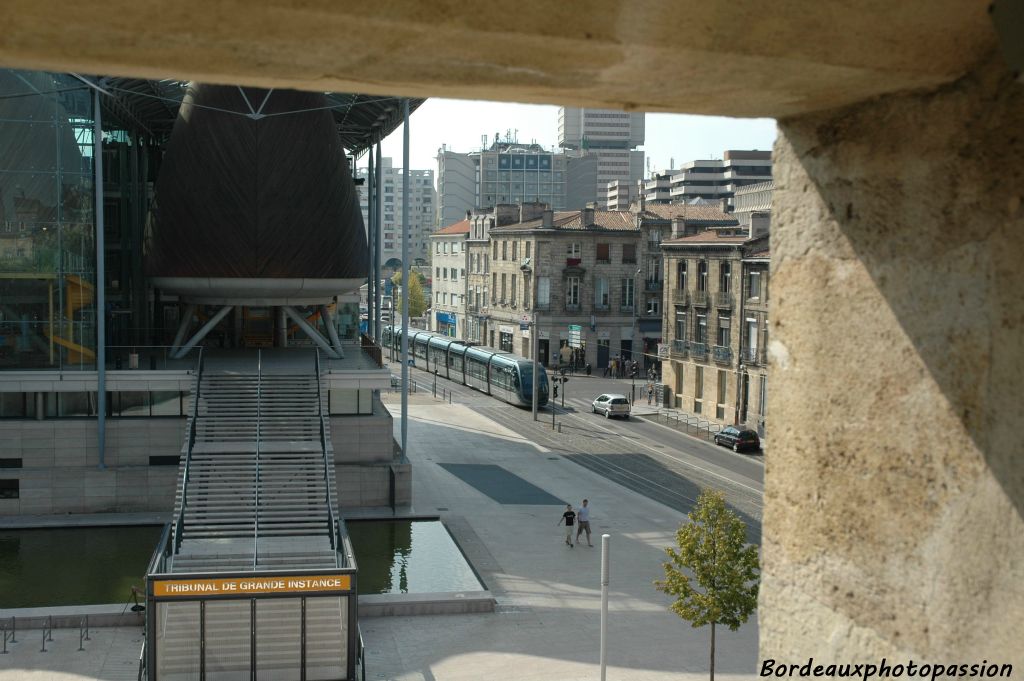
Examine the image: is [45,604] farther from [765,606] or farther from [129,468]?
[765,606]

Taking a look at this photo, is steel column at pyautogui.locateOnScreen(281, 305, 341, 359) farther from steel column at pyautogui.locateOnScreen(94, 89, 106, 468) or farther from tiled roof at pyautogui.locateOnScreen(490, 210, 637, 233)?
Answer: tiled roof at pyautogui.locateOnScreen(490, 210, 637, 233)

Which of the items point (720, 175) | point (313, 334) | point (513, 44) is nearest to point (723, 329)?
point (313, 334)

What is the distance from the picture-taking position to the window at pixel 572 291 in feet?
260

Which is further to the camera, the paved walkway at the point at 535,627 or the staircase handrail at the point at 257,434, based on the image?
the staircase handrail at the point at 257,434

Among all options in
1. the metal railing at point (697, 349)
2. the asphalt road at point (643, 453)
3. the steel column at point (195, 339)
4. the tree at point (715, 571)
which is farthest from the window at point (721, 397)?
the tree at point (715, 571)

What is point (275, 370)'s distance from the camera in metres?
34.2

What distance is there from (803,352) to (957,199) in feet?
2.45

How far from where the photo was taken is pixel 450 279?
4082 inches

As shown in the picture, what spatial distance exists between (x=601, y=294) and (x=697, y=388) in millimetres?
23243

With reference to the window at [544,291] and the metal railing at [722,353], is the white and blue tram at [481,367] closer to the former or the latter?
the window at [544,291]

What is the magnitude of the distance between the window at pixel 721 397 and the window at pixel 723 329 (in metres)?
1.51

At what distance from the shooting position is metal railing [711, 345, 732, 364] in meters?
54.0

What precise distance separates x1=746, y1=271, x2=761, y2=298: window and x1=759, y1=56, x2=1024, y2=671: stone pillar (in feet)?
162

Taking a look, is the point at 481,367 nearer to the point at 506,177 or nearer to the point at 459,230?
the point at 459,230
